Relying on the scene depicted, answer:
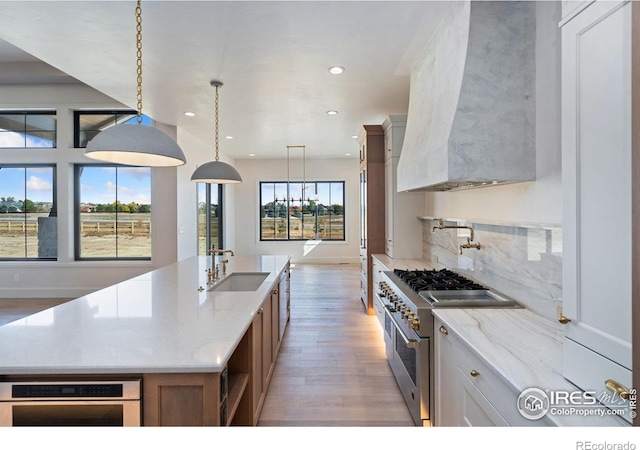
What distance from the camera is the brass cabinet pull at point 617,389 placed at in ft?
2.91

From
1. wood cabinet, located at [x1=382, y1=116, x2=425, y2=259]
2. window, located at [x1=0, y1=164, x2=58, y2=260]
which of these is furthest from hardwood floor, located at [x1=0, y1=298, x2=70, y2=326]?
wood cabinet, located at [x1=382, y1=116, x2=425, y2=259]

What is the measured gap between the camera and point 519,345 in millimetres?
1464

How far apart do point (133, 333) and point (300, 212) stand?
25.9ft

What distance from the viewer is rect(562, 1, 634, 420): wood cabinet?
900 millimetres

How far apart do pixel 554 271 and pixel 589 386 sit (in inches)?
34.5

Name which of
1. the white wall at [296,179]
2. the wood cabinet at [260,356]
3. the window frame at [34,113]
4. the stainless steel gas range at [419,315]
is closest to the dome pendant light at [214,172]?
the wood cabinet at [260,356]

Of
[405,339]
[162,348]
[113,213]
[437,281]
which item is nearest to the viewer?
[162,348]

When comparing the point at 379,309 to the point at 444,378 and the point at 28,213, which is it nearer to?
the point at 444,378

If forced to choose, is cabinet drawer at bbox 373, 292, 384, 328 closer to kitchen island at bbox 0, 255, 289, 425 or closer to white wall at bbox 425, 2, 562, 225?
kitchen island at bbox 0, 255, 289, 425
